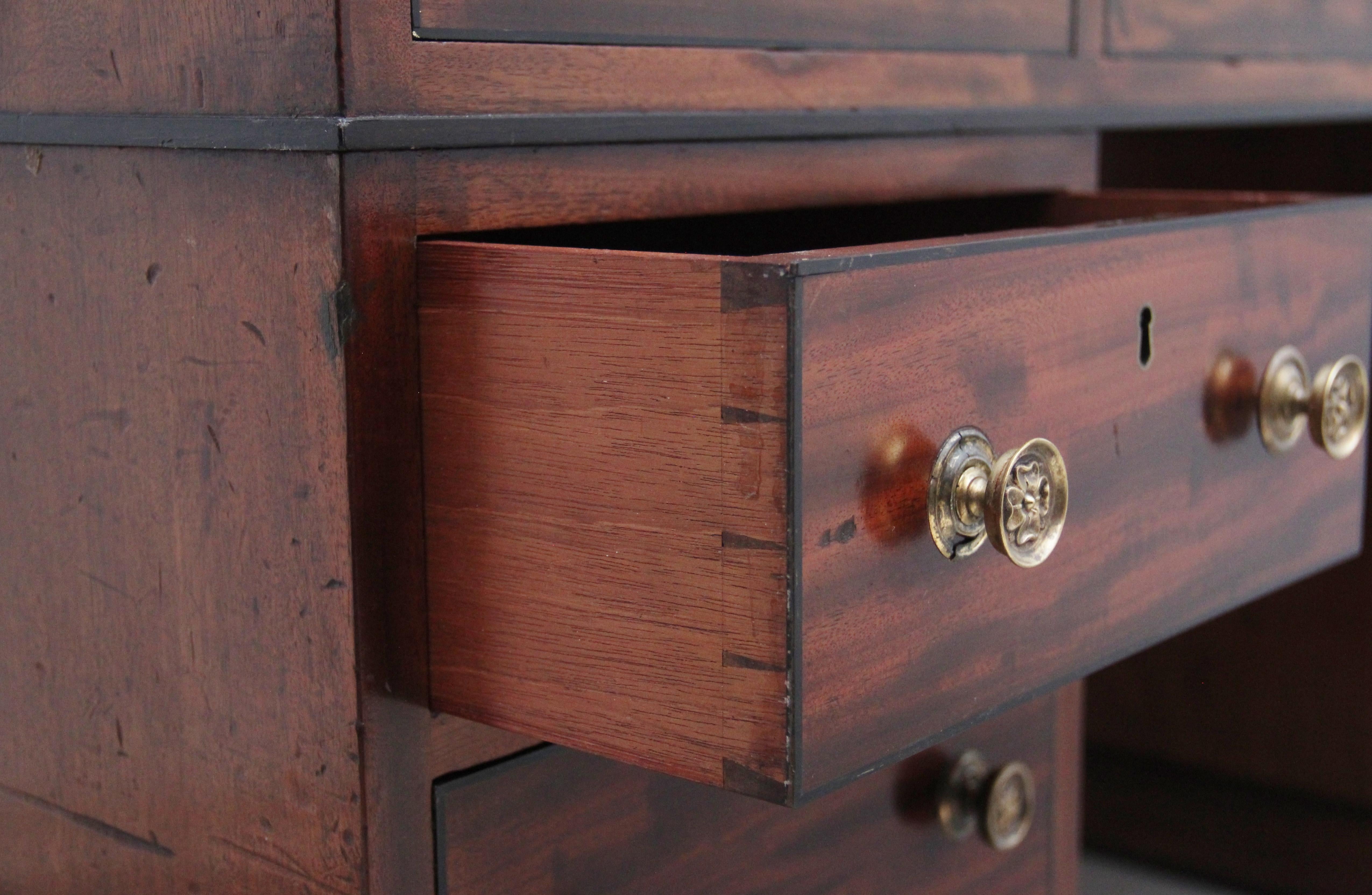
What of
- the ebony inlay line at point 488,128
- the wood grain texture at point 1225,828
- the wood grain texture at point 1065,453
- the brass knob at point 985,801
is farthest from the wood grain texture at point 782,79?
the wood grain texture at point 1225,828

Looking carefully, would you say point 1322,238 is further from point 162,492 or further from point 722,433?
point 162,492

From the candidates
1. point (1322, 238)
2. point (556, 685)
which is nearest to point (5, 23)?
point (556, 685)

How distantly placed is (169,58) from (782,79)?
0.26 metres

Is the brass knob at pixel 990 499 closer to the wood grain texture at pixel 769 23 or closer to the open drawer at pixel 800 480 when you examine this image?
the open drawer at pixel 800 480

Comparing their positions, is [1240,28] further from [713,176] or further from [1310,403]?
[713,176]

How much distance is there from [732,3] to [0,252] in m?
0.33

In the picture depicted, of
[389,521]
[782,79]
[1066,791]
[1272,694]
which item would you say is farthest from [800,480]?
[1272,694]

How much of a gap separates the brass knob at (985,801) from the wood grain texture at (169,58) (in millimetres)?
517

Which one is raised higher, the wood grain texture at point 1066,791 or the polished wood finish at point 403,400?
the polished wood finish at point 403,400

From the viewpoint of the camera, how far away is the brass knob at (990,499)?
57 centimetres

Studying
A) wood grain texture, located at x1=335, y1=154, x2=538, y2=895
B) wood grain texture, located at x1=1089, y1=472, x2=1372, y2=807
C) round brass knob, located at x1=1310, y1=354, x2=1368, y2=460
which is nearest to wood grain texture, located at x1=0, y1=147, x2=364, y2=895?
wood grain texture, located at x1=335, y1=154, x2=538, y2=895

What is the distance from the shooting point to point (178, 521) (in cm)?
66

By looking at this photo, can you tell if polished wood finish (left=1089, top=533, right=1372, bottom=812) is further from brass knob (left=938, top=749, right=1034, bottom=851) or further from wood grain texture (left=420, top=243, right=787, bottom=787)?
wood grain texture (left=420, top=243, right=787, bottom=787)

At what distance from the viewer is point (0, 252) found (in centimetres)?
72
